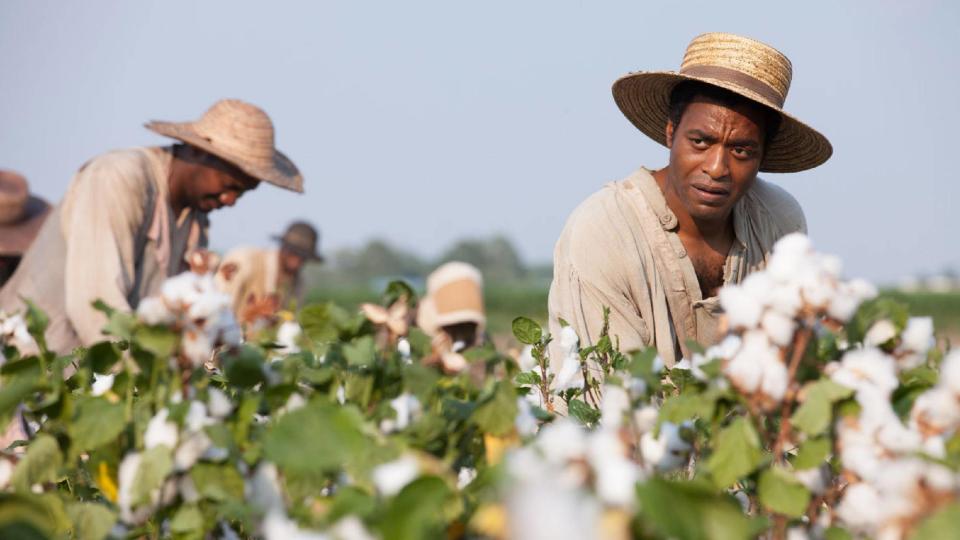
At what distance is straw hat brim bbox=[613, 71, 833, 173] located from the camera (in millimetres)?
3500

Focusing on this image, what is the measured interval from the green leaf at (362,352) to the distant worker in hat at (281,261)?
22.7 ft

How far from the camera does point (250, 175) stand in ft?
16.2

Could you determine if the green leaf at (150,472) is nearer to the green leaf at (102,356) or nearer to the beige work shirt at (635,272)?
the green leaf at (102,356)

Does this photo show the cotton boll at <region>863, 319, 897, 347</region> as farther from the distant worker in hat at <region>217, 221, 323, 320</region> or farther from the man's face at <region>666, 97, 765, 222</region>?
the distant worker in hat at <region>217, 221, 323, 320</region>

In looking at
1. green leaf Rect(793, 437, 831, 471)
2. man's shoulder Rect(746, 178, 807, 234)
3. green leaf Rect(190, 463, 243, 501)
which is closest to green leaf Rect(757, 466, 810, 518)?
green leaf Rect(793, 437, 831, 471)

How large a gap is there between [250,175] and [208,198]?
0.63ft

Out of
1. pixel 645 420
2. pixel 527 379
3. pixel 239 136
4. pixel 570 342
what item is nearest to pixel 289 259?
pixel 239 136

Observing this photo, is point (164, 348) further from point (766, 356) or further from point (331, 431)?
point (766, 356)

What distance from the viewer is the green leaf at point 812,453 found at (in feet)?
4.57

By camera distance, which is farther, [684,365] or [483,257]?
[483,257]

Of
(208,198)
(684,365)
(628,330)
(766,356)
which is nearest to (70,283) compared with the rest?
(208,198)

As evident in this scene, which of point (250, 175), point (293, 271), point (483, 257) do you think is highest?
point (250, 175)

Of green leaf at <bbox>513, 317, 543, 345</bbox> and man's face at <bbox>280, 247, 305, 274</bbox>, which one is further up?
green leaf at <bbox>513, 317, 543, 345</bbox>

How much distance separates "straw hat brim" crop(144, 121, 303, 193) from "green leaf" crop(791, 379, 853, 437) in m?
3.74
